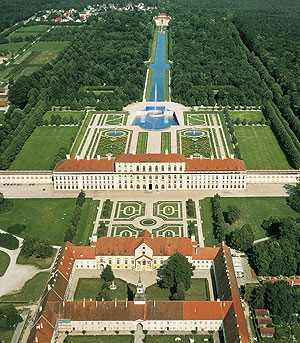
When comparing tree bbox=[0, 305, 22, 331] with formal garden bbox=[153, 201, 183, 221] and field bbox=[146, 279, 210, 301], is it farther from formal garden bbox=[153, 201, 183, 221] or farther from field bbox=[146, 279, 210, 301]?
formal garden bbox=[153, 201, 183, 221]

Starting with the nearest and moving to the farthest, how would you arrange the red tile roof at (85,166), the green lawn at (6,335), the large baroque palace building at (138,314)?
the large baroque palace building at (138,314) → the green lawn at (6,335) → the red tile roof at (85,166)

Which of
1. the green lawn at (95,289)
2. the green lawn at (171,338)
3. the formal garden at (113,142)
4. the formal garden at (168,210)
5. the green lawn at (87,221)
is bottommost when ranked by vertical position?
the formal garden at (113,142)

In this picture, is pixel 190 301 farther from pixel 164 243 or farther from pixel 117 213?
pixel 117 213

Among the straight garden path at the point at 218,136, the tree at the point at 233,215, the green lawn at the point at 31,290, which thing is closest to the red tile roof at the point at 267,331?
the tree at the point at 233,215

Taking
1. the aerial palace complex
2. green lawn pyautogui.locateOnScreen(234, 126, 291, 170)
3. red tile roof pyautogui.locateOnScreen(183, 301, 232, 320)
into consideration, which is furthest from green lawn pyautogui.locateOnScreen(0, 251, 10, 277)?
green lawn pyautogui.locateOnScreen(234, 126, 291, 170)

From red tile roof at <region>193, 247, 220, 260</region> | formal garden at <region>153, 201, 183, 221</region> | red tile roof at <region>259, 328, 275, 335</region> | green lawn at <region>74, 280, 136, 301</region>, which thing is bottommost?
formal garden at <region>153, 201, 183, 221</region>

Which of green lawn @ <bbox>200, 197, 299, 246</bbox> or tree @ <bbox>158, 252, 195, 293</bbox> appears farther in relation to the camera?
green lawn @ <bbox>200, 197, 299, 246</bbox>

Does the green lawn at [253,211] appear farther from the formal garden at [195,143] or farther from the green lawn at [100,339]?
the green lawn at [100,339]

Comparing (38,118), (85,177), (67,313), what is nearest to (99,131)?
(38,118)
